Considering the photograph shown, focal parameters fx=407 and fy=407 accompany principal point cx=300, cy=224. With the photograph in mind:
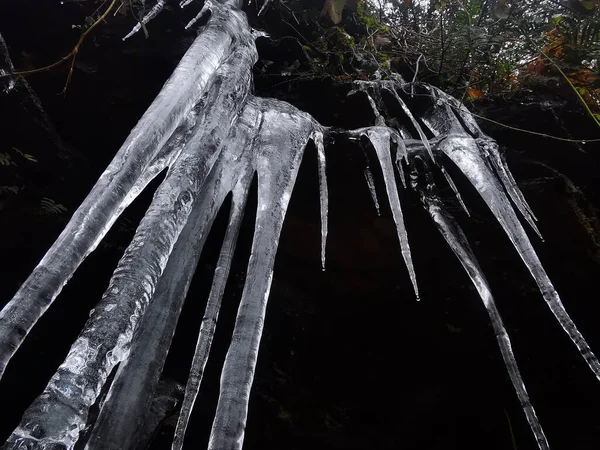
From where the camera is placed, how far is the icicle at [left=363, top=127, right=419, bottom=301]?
1606mm

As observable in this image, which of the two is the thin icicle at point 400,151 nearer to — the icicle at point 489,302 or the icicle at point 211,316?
the icicle at point 489,302

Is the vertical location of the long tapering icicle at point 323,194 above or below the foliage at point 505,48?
below

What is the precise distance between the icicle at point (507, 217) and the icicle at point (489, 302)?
20 centimetres

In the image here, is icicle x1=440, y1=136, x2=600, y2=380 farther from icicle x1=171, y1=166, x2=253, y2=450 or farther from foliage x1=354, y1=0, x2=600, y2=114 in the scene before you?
icicle x1=171, y1=166, x2=253, y2=450

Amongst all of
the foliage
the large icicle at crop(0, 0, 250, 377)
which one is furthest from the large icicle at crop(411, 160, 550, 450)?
the large icicle at crop(0, 0, 250, 377)

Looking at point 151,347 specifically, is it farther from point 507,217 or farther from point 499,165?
point 499,165

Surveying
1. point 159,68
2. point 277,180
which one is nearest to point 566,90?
point 277,180

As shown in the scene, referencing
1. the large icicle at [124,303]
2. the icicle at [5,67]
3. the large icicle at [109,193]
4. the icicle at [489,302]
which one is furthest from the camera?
the icicle at [5,67]

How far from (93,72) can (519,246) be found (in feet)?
8.29

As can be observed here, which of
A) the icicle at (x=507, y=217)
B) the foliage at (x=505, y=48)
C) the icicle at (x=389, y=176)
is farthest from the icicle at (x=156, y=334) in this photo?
the foliage at (x=505, y=48)

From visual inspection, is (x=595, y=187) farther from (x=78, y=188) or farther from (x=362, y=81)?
(x=78, y=188)

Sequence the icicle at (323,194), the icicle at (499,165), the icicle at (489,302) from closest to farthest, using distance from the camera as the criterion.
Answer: the icicle at (489,302), the icicle at (323,194), the icicle at (499,165)

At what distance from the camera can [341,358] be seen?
318cm

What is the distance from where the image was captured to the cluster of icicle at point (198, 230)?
36.1 inches
